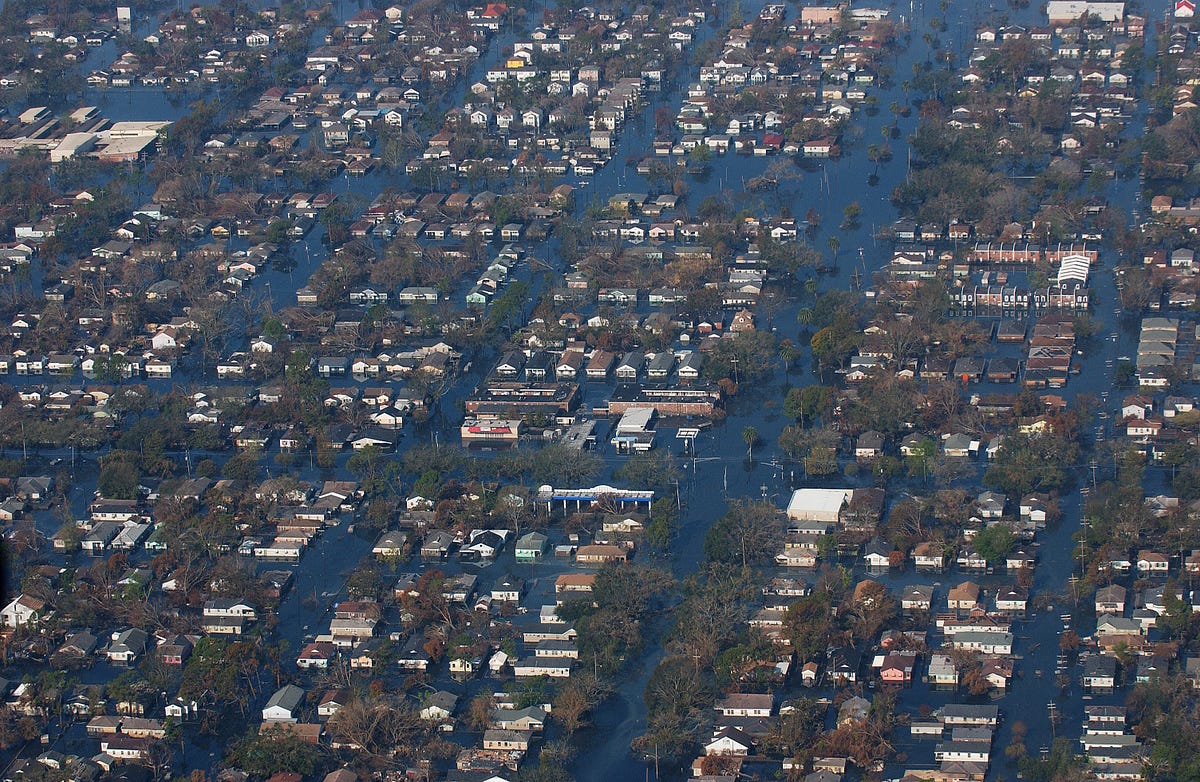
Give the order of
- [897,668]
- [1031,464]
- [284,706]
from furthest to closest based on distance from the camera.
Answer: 1. [1031,464]
2. [897,668]
3. [284,706]

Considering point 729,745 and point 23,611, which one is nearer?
point 729,745

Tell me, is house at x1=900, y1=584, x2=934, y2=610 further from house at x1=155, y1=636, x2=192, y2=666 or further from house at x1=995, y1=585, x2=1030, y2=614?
house at x1=155, y1=636, x2=192, y2=666

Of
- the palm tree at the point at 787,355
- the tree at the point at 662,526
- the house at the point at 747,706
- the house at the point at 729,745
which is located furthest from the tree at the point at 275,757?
the palm tree at the point at 787,355

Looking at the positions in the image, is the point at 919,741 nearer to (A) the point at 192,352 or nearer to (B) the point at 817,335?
(B) the point at 817,335

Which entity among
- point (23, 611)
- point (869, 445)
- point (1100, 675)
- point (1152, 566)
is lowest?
point (869, 445)

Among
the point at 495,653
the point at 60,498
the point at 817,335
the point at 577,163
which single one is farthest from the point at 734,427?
the point at 577,163

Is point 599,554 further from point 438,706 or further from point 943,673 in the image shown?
point 943,673

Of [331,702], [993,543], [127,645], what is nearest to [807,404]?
[993,543]
